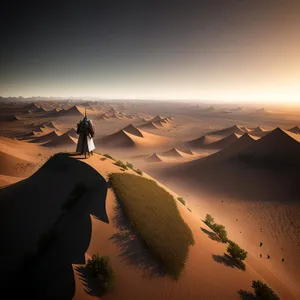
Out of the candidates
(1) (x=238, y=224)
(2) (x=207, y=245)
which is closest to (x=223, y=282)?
(2) (x=207, y=245)

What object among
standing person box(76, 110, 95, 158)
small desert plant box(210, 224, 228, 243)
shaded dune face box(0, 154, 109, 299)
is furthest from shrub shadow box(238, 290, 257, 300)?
standing person box(76, 110, 95, 158)

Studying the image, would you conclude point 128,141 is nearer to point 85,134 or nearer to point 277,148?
point 277,148

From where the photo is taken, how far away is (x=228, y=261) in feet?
31.2

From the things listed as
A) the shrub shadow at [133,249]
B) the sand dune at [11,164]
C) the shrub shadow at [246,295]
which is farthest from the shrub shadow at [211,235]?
the sand dune at [11,164]

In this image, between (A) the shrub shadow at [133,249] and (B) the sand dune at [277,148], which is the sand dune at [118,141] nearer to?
(B) the sand dune at [277,148]

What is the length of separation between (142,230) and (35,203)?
26.0 ft

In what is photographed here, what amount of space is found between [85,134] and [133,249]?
8.87m

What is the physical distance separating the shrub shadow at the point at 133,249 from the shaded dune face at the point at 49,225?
36.2 inches

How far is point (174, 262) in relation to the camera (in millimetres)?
7941

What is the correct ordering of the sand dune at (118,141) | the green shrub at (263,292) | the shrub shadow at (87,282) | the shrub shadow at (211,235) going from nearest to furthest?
the shrub shadow at (87,282), the green shrub at (263,292), the shrub shadow at (211,235), the sand dune at (118,141)

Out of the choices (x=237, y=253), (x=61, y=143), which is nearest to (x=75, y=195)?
(x=237, y=253)

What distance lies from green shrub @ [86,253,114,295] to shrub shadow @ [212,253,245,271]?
18.0 feet

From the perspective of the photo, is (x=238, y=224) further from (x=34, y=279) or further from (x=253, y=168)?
(x=34, y=279)

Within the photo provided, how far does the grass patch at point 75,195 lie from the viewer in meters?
10.9
